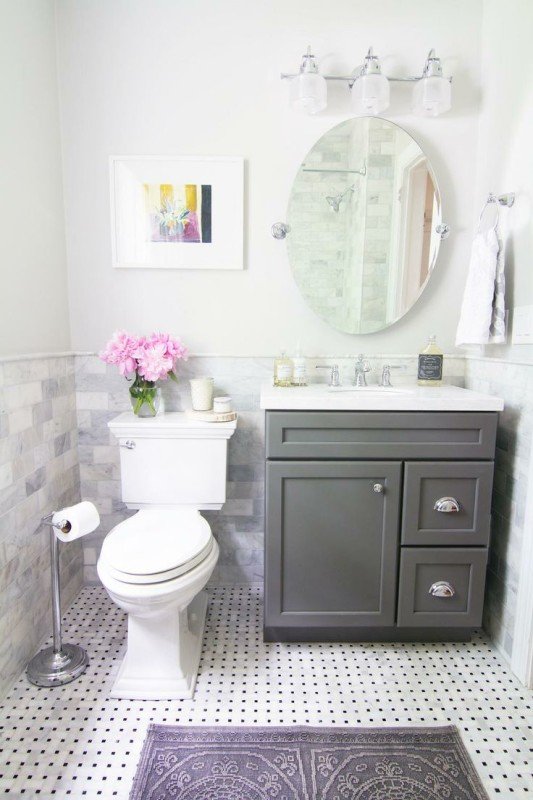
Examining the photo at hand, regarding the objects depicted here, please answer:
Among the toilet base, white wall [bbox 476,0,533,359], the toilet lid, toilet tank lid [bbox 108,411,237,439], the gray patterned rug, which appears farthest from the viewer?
toilet tank lid [bbox 108,411,237,439]

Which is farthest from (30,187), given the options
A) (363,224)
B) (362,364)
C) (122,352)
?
(362,364)

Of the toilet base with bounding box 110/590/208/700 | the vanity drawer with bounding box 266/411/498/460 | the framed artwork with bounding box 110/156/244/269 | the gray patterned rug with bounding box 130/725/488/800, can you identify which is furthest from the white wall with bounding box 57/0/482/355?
the gray patterned rug with bounding box 130/725/488/800

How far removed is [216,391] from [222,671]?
1.09 metres

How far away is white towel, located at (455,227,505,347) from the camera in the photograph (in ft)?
5.44

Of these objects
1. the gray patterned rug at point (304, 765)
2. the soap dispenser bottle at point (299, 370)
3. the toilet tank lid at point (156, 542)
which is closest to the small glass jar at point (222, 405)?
the soap dispenser bottle at point (299, 370)

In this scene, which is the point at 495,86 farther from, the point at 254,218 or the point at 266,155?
the point at 254,218

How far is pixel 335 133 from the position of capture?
1.87 m

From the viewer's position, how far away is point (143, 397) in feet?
6.03

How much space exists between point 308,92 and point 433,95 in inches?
19.6

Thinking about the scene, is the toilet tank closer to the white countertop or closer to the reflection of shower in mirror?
the white countertop

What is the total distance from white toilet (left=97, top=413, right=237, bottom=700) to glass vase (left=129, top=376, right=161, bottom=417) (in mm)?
46

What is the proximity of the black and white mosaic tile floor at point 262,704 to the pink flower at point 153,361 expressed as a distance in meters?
1.03

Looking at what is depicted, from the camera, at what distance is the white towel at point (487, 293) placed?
1658 millimetres

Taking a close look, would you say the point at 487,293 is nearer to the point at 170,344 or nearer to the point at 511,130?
the point at 511,130
